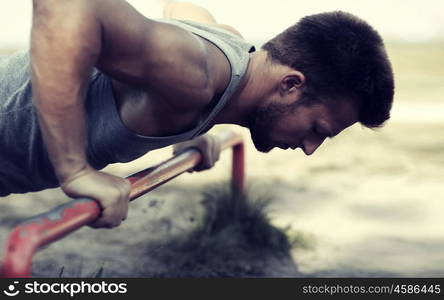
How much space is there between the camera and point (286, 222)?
3.29m

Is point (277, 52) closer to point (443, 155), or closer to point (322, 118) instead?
point (322, 118)

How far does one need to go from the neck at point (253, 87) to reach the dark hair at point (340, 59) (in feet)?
0.14

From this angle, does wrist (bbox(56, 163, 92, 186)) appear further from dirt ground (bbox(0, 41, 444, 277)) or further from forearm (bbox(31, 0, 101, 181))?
dirt ground (bbox(0, 41, 444, 277))

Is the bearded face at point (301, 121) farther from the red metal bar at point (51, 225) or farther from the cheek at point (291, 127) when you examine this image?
the red metal bar at point (51, 225)

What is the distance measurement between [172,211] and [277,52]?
59.8 inches

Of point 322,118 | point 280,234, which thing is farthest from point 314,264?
point 322,118

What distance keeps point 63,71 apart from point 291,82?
0.72 m

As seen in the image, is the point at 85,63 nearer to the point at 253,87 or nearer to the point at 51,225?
the point at 51,225

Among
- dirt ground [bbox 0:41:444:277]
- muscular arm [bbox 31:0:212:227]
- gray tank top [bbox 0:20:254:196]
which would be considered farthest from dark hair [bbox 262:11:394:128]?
dirt ground [bbox 0:41:444:277]

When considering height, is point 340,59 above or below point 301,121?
above

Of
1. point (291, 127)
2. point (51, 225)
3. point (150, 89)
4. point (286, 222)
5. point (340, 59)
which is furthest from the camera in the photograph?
point (286, 222)

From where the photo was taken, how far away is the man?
1563 millimetres

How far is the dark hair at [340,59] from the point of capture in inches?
76.4

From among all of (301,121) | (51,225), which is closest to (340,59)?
(301,121)
